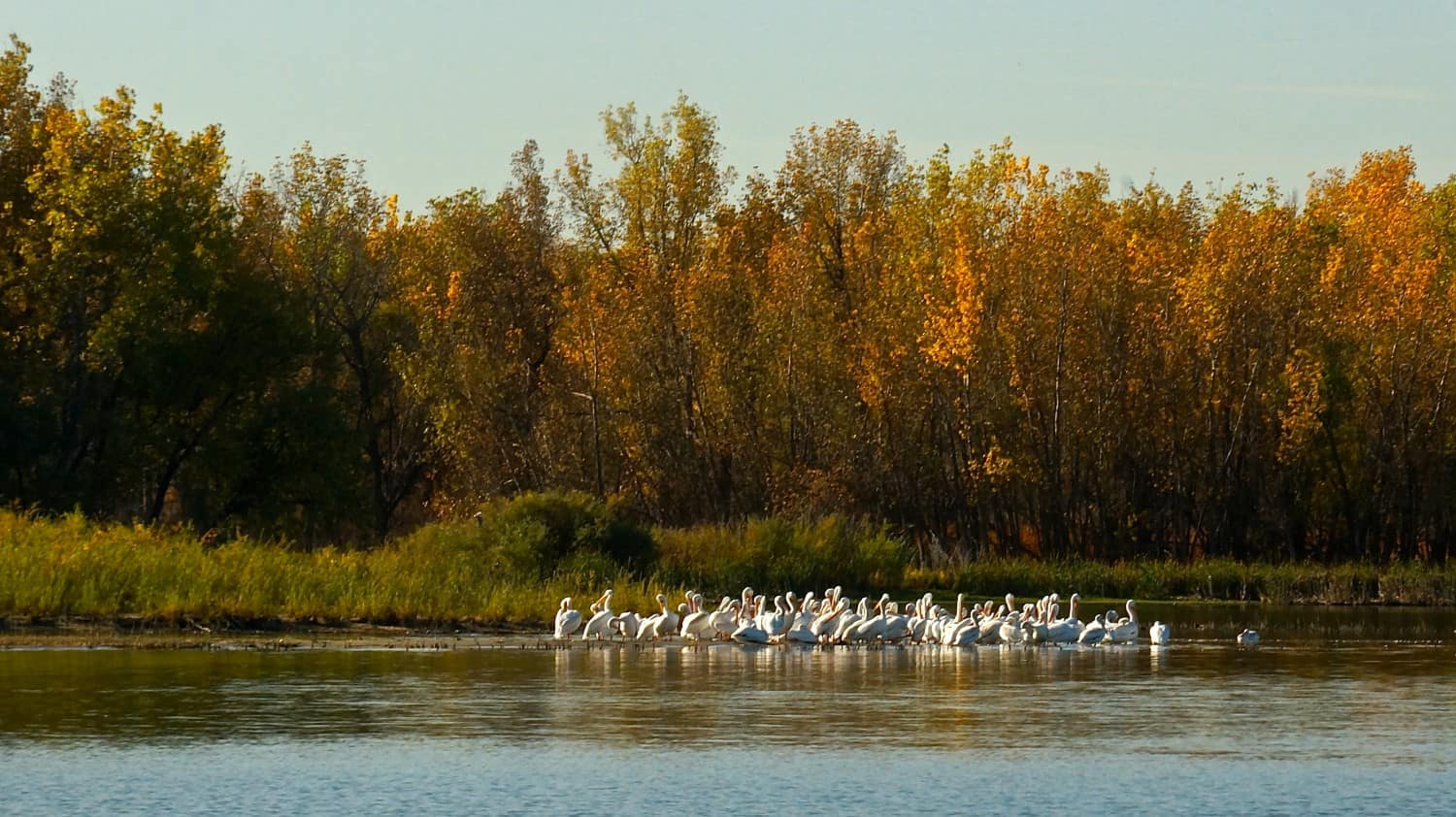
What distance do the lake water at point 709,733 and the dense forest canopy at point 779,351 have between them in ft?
94.6

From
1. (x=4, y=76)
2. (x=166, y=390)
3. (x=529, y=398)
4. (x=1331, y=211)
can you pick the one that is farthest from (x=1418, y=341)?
(x=4, y=76)

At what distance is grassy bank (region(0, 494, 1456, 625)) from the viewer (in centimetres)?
3572

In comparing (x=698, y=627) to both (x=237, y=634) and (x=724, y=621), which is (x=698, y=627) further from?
(x=237, y=634)

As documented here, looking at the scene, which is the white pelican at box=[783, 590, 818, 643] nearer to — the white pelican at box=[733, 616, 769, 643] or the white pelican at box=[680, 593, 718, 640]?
the white pelican at box=[733, 616, 769, 643]

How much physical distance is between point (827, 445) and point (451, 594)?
30.7 metres

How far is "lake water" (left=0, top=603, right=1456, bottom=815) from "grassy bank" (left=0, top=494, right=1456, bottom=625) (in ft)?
16.0

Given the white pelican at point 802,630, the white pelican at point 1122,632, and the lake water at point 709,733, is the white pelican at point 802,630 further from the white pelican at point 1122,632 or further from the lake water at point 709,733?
the white pelican at point 1122,632

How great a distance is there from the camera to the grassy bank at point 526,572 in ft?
117

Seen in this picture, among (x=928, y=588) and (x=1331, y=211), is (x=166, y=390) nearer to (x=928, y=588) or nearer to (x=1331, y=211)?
(x=928, y=588)

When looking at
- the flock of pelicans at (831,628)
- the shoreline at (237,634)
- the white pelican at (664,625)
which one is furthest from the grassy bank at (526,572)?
the flock of pelicans at (831,628)

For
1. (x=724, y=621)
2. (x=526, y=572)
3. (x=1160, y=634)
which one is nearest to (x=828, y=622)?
(x=724, y=621)

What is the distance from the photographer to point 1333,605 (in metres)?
50.4

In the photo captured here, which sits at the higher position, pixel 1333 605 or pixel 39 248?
pixel 39 248

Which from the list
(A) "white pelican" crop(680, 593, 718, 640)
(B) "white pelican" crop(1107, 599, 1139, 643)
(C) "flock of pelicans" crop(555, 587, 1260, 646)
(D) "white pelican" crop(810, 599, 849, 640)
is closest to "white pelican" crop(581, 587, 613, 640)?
(C) "flock of pelicans" crop(555, 587, 1260, 646)
